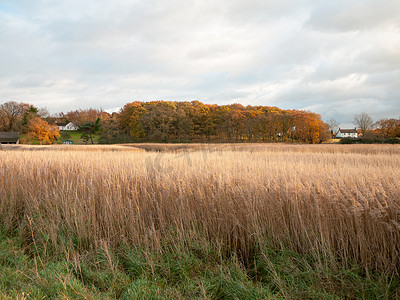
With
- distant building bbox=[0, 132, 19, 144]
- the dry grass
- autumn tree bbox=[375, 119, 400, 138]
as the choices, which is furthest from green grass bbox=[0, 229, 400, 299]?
distant building bbox=[0, 132, 19, 144]

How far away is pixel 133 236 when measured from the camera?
3635 mm

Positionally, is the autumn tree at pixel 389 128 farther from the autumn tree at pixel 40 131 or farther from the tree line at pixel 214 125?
the autumn tree at pixel 40 131

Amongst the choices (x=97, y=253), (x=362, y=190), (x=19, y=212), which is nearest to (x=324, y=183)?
(x=362, y=190)

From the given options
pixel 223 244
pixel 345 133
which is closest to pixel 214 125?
pixel 223 244

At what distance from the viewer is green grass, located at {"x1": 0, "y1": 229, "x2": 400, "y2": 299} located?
253 cm

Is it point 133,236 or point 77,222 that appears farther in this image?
point 77,222

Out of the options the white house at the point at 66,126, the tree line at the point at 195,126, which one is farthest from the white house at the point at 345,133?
the white house at the point at 66,126

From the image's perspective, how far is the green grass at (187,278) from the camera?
2527 millimetres


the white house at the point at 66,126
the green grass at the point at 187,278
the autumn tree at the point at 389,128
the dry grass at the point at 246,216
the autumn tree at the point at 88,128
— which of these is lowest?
the green grass at the point at 187,278

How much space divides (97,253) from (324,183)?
347cm

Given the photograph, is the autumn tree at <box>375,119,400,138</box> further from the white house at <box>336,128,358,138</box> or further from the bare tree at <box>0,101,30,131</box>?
the white house at <box>336,128,358,138</box>

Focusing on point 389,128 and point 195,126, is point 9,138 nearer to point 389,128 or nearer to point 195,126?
point 195,126

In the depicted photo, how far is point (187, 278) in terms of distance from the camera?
281 centimetres

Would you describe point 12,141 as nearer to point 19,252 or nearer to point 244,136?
point 244,136
